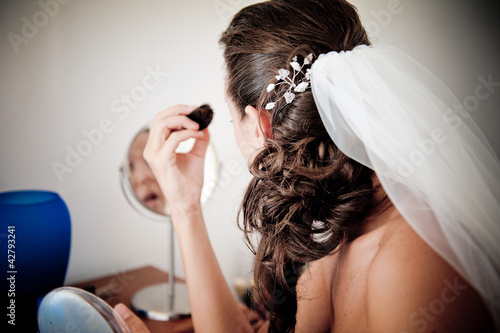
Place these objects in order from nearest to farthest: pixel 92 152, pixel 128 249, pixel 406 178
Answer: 1. pixel 406 178
2. pixel 92 152
3. pixel 128 249

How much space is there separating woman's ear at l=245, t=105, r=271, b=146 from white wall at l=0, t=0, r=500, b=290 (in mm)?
300

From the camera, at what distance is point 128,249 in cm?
118

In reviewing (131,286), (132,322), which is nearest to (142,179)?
(131,286)

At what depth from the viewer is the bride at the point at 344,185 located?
0.47 meters

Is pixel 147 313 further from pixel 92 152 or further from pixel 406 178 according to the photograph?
pixel 406 178

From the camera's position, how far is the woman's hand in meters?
0.80

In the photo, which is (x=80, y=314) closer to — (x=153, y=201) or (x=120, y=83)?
(x=153, y=201)

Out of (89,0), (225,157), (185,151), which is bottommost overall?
(225,157)

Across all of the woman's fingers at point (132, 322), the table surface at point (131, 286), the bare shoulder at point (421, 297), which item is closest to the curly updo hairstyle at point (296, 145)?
the bare shoulder at point (421, 297)

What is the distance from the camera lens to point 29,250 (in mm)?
722

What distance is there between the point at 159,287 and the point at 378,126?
84cm

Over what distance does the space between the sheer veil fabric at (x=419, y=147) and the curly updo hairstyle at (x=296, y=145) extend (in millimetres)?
62

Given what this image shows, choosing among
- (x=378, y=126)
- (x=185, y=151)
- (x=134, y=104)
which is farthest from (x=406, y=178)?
(x=134, y=104)

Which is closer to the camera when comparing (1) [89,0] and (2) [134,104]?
(1) [89,0]
